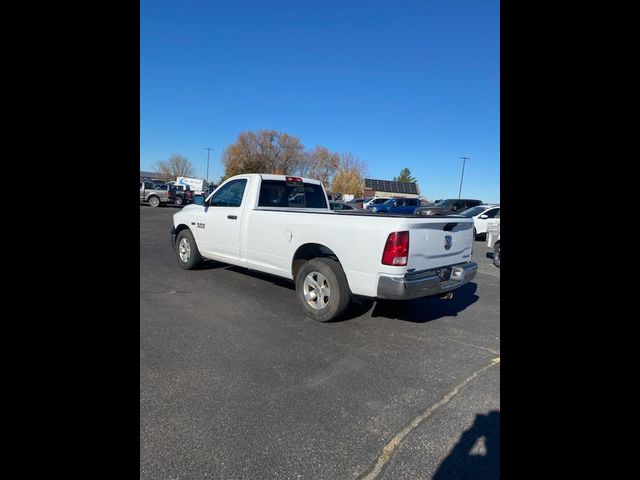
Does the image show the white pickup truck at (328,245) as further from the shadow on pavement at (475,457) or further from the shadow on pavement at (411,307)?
the shadow on pavement at (475,457)

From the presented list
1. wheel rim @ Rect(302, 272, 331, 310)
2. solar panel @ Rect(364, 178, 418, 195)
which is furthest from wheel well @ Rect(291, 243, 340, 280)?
solar panel @ Rect(364, 178, 418, 195)

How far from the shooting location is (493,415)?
268 centimetres

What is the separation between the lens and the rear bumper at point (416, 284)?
154 inches

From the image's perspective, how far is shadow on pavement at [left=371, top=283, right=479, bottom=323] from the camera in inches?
199

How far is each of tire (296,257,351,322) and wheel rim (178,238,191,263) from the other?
3290 millimetres

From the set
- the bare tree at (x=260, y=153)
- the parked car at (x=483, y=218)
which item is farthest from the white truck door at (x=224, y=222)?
the bare tree at (x=260, y=153)

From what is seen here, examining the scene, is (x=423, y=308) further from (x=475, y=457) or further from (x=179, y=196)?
(x=179, y=196)

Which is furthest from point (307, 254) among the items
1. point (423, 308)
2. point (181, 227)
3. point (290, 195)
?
point (181, 227)

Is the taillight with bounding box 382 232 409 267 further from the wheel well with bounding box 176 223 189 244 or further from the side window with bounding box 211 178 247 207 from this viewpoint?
the wheel well with bounding box 176 223 189 244

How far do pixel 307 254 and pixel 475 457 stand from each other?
325 centimetres

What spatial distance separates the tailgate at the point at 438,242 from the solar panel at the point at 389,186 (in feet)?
226
